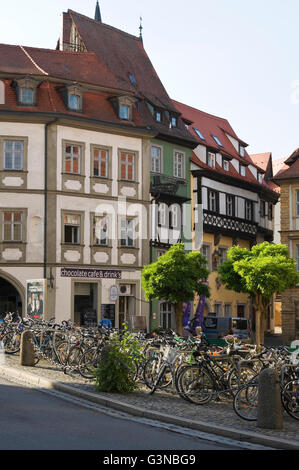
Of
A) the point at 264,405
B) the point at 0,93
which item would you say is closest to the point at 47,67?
the point at 0,93

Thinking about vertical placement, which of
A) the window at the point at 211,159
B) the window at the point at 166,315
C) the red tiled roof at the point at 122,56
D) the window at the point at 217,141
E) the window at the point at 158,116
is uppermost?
the red tiled roof at the point at 122,56

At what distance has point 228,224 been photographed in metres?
44.3

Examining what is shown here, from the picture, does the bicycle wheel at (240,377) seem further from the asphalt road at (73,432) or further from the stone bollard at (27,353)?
the stone bollard at (27,353)

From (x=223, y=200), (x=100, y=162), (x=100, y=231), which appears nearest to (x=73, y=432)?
(x=100, y=231)

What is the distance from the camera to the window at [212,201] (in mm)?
42450

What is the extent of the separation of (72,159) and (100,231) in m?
3.47

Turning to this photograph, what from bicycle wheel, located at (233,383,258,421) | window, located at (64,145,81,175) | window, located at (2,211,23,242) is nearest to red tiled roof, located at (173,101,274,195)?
window, located at (64,145,81,175)

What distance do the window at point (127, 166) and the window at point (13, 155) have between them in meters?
5.03

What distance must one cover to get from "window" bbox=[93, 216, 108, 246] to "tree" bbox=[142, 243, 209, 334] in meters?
3.85

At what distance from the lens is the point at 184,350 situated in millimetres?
14328

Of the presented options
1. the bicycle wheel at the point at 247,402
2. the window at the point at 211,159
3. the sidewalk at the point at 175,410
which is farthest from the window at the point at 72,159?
the bicycle wheel at the point at 247,402

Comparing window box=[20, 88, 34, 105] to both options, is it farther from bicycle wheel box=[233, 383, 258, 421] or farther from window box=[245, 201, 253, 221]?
bicycle wheel box=[233, 383, 258, 421]

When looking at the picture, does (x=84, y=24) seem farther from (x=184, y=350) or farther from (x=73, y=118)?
(x=184, y=350)

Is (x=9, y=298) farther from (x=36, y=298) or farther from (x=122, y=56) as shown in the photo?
(x=122, y=56)
